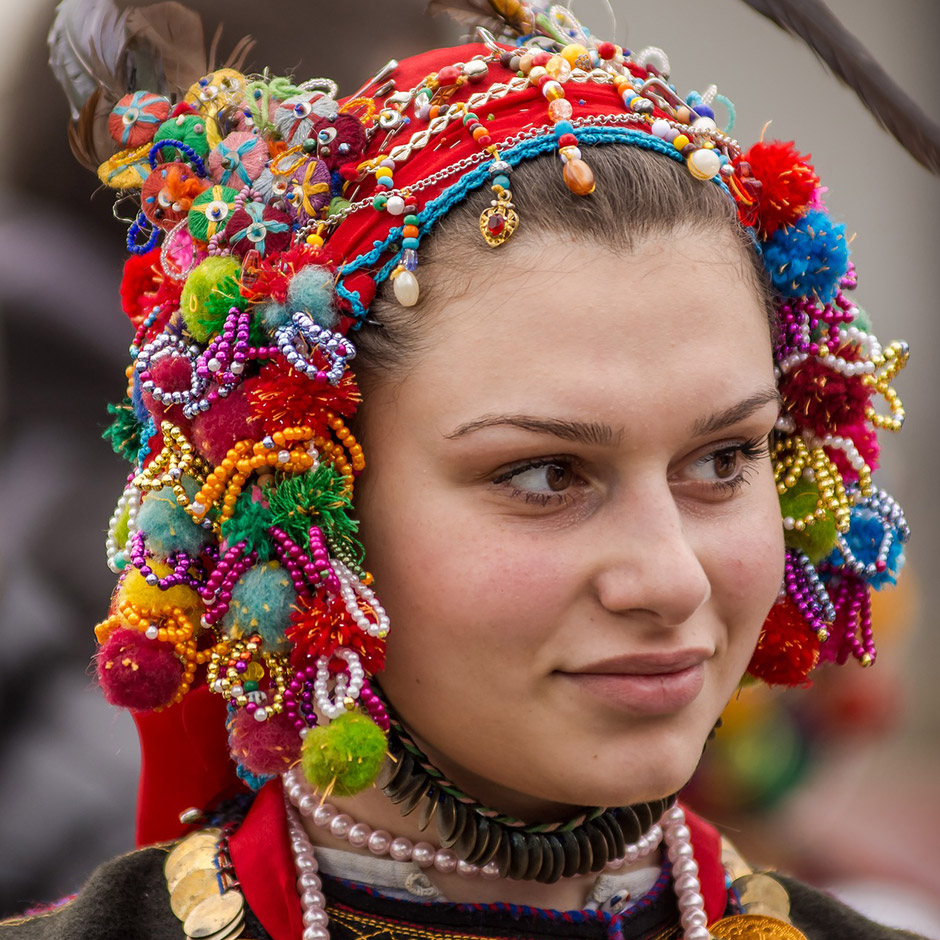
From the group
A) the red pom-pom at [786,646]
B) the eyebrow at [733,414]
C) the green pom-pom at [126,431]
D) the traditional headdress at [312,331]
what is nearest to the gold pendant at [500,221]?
the traditional headdress at [312,331]

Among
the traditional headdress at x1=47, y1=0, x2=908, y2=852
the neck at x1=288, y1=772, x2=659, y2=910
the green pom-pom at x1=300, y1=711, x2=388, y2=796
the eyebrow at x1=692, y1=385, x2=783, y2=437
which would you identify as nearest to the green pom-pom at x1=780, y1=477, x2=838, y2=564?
the traditional headdress at x1=47, y1=0, x2=908, y2=852

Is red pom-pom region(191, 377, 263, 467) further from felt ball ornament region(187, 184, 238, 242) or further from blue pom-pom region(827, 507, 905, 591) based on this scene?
blue pom-pom region(827, 507, 905, 591)

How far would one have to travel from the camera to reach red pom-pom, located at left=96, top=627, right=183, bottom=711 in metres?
1.52

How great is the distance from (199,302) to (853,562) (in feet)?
3.75

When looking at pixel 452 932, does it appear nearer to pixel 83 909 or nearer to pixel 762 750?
Result: pixel 83 909

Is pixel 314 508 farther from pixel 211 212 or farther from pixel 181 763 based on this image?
pixel 181 763

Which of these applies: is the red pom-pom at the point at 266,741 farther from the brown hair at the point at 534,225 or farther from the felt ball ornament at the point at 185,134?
the felt ball ornament at the point at 185,134

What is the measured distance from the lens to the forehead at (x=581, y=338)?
56.4 inches

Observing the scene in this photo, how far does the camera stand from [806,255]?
176cm

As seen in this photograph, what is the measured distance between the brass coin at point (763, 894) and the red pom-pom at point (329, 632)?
84cm

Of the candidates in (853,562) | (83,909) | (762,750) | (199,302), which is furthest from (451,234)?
(762,750)

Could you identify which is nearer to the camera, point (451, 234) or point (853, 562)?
point (451, 234)

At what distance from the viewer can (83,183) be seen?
310 centimetres

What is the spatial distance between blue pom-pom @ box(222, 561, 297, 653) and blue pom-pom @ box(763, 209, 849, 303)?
0.89m
